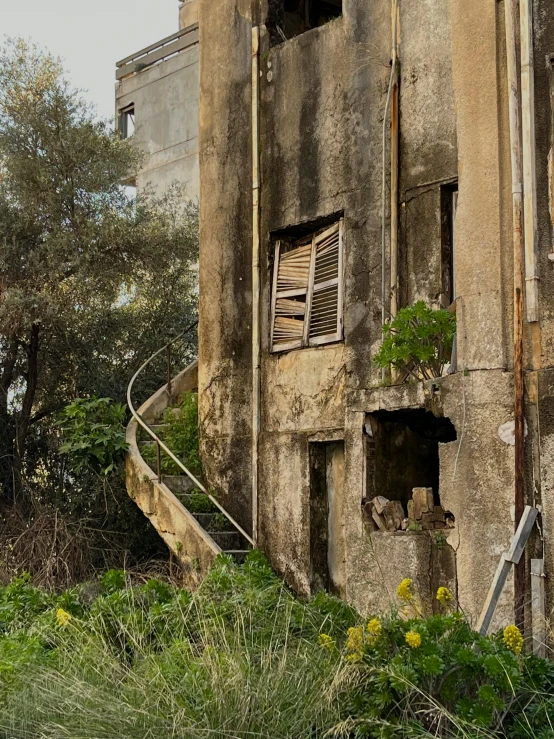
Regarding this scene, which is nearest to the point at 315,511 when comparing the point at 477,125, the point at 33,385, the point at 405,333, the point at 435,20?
the point at 405,333

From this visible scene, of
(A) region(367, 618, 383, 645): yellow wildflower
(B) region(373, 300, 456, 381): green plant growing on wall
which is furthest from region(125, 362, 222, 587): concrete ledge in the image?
(A) region(367, 618, 383, 645): yellow wildflower

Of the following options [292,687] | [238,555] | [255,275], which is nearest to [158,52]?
[255,275]

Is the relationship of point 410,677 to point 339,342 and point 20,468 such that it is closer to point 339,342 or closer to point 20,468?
point 339,342

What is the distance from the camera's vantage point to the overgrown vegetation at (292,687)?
5.86 meters

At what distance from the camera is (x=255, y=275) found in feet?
39.8

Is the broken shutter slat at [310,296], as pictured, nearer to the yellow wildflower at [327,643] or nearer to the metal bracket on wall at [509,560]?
the metal bracket on wall at [509,560]

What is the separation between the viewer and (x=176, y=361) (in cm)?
1766

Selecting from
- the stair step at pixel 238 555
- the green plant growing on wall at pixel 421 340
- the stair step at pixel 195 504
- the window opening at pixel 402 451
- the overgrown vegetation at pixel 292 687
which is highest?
the green plant growing on wall at pixel 421 340

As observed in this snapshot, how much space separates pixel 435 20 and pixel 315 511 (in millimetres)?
5119

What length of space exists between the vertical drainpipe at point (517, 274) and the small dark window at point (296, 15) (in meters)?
4.29

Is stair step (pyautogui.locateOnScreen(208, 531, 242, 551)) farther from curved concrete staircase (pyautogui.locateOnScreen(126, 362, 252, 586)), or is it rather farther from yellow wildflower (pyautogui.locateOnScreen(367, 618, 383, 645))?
yellow wildflower (pyautogui.locateOnScreen(367, 618, 383, 645))

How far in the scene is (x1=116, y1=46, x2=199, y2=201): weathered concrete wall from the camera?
2334cm

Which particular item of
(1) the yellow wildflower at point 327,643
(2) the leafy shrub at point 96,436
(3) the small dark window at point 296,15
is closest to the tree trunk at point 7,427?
(2) the leafy shrub at point 96,436

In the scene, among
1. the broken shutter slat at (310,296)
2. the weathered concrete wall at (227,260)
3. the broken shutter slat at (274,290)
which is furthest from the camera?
the weathered concrete wall at (227,260)
